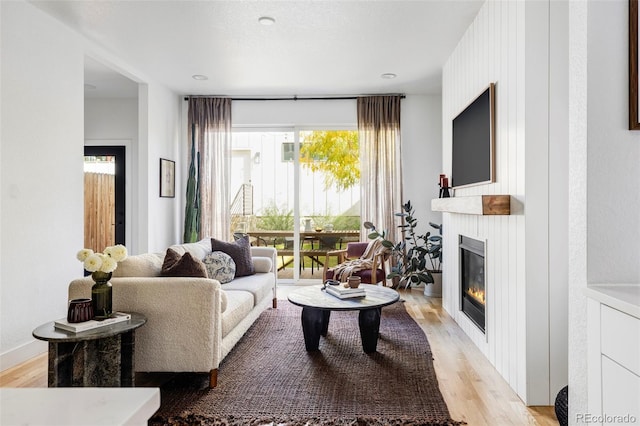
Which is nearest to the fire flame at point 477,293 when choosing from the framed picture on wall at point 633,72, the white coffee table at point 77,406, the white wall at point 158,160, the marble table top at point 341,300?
the marble table top at point 341,300

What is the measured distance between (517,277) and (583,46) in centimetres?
163

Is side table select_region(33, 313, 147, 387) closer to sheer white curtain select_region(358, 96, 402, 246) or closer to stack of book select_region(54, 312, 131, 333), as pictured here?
stack of book select_region(54, 312, 131, 333)

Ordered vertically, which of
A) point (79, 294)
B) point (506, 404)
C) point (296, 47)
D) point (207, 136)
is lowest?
point (506, 404)

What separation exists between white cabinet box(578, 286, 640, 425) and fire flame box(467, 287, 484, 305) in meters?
2.28

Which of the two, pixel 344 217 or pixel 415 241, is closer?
pixel 415 241

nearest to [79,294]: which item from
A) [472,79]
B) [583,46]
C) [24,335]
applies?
[24,335]

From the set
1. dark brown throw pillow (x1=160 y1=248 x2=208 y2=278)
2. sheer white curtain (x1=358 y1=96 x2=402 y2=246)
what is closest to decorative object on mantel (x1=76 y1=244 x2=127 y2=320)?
dark brown throw pillow (x1=160 y1=248 x2=208 y2=278)

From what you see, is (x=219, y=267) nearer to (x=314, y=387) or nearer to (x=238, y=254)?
(x=238, y=254)

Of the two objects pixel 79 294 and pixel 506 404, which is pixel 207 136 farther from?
pixel 506 404

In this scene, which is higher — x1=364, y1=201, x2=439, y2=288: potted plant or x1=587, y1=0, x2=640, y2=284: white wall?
x1=587, y1=0, x2=640, y2=284: white wall

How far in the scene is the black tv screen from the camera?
2.97 metres

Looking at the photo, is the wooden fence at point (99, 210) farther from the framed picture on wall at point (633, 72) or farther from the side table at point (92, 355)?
the framed picture on wall at point (633, 72)

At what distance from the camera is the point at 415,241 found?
18.5 feet

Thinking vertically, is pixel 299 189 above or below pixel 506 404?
above
